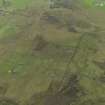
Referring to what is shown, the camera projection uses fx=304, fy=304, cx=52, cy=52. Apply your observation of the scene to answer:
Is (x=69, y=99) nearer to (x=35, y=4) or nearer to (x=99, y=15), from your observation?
(x=99, y=15)

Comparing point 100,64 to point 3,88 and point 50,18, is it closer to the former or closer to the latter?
point 3,88

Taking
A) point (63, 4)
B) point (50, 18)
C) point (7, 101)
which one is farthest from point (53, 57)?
point (63, 4)

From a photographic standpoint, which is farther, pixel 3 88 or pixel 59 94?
pixel 3 88

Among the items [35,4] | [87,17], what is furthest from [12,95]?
[35,4]

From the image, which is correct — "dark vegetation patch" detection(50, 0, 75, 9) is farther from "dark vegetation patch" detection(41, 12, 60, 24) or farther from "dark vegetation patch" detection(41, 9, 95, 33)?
"dark vegetation patch" detection(41, 12, 60, 24)

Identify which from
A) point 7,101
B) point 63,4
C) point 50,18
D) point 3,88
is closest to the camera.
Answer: point 7,101

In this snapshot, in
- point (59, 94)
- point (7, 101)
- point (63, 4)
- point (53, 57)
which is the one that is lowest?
point (7, 101)

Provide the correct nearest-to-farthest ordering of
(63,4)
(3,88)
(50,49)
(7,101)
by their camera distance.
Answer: (7,101)
(3,88)
(50,49)
(63,4)

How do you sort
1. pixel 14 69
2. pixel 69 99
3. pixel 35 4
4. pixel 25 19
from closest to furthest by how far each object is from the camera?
pixel 69 99
pixel 14 69
pixel 25 19
pixel 35 4
